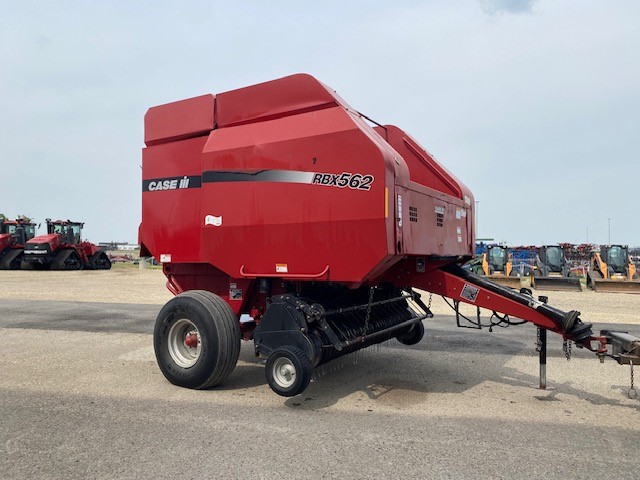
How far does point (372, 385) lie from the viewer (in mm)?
5238

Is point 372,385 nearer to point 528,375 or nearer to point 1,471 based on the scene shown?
point 528,375

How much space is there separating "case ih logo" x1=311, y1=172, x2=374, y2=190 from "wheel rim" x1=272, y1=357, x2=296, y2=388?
5.55 feet

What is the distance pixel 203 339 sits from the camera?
16.0ft

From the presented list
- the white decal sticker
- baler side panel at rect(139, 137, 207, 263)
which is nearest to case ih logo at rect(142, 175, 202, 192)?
baler side panel at rect(139, 137, 207, 263)

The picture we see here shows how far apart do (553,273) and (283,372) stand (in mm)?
20440

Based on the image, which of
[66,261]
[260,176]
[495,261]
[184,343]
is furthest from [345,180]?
[66,261]

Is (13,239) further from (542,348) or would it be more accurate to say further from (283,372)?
(542,348)

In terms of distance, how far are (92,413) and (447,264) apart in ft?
13.2

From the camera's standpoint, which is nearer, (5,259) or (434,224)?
(434,224)

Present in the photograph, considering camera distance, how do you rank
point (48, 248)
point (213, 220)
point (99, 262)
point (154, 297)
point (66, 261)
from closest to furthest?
point (213, 220) < point (154, 297) < point (48, 248) < point (66, 261) < point (99, 262)

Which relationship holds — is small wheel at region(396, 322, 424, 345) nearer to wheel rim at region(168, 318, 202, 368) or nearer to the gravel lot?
the gravel lot

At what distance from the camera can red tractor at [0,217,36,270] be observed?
2628 cm

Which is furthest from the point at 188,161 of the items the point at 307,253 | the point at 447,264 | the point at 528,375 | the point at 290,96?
the point at 528,375

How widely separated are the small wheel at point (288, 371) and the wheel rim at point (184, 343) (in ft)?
3.53
